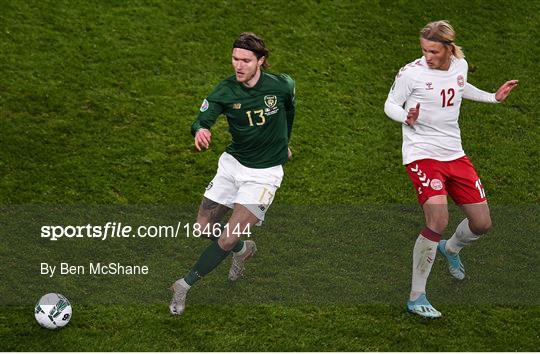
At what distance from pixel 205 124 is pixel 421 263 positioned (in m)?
2.59

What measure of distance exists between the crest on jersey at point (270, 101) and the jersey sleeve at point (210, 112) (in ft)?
1.41

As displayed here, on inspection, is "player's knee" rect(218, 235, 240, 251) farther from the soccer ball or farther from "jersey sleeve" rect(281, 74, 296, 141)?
the soccer ball

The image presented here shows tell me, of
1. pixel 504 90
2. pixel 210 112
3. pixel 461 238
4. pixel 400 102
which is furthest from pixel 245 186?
pixel 504 90

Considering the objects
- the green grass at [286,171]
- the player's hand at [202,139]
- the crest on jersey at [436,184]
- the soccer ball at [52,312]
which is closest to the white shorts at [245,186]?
the player's hand at [202,139]

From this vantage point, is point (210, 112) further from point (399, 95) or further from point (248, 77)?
point (399, 95)

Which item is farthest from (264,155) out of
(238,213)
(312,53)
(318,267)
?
(312,53)

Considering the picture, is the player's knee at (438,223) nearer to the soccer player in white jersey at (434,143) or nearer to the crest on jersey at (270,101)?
the soccer player in white jersey at (434,143)

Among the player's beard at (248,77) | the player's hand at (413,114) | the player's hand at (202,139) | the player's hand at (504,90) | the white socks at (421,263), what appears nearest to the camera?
the player's hand at (202,139)

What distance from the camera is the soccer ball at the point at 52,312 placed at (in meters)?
10.7

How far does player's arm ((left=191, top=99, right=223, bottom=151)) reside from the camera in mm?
10242

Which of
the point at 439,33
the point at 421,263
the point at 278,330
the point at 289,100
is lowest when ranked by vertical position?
the point at 278,330

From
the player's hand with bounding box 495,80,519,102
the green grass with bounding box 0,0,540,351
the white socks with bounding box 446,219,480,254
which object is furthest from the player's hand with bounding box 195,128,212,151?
the player's hand with bounding box 495,80,519,102

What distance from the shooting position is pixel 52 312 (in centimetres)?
1067

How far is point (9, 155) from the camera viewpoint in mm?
13594
